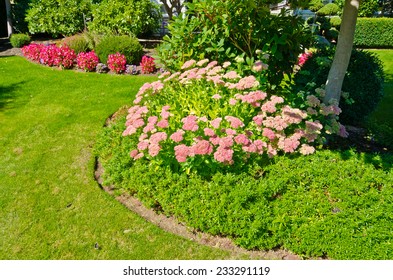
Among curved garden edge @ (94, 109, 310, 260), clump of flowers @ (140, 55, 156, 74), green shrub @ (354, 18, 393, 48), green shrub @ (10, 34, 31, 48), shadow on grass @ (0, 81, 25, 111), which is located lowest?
curved garden edge @ (94, 109, 310, 260)

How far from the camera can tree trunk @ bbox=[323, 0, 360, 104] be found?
16.9ft

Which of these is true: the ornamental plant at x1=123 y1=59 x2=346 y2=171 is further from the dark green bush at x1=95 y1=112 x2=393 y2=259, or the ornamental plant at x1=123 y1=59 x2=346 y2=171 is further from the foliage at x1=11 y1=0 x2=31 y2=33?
the foliage at x1=11 y1=0 x2=31 y2=33

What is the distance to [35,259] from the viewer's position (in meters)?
4.11

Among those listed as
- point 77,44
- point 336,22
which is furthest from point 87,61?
point 336,22

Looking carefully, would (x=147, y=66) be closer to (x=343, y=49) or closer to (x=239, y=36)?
(x=239, y=36)

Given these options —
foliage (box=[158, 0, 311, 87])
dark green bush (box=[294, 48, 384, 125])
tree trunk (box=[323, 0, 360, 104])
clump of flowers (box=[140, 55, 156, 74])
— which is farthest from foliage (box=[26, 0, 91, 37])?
tree trunk (box=[323, 0, 360, 104])

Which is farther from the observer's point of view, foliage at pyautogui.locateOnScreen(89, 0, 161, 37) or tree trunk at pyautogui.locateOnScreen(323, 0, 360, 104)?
foliage at pyautogui.locateOnScreen(89, 0, 161, 37)

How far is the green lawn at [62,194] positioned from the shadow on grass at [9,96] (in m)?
0.02

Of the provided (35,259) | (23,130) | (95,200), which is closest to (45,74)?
(23,130)

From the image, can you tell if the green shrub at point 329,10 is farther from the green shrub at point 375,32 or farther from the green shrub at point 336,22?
the green shrub at point 375,32

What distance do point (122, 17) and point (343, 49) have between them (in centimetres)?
1067

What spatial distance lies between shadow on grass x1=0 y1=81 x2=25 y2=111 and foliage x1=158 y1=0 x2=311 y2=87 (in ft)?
14.0
